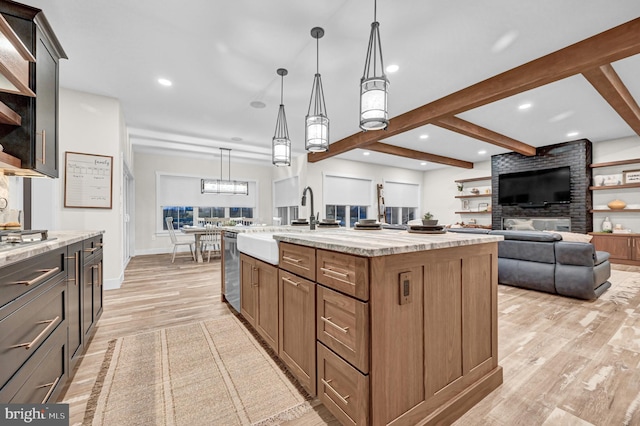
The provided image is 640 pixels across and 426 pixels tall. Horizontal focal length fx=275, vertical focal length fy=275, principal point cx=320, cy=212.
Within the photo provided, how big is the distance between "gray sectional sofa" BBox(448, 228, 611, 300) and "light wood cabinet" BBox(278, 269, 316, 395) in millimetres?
3156

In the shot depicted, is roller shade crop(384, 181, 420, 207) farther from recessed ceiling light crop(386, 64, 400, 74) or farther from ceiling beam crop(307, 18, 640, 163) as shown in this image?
recessed ceiling light crop(386, 64, 400, 74)

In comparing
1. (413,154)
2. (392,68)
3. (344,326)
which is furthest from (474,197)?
(344,326)

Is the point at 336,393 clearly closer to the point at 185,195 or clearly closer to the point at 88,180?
the point at 88,180

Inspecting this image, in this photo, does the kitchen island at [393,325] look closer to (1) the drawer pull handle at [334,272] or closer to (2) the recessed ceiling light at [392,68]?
(1) the drawer pull handle at [334,272]

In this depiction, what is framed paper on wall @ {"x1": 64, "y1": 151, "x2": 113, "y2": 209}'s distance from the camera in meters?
3.56

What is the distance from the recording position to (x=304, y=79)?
3.37 meters

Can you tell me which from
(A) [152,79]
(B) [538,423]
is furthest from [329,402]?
(A) [152,79]

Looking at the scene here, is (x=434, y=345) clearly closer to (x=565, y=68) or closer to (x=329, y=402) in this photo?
(x=329, y=402)

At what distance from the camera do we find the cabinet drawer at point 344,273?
1.15 meters

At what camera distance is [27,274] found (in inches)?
45.1

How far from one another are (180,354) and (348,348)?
61.3 inches

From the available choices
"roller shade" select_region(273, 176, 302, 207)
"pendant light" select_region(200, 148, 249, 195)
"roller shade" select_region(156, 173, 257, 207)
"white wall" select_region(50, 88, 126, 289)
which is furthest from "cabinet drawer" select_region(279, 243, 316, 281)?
"roller shade" select_region(156, 173, 257, 207)

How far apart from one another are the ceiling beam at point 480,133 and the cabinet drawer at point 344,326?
145 inches

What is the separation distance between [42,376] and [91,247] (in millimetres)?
1175
